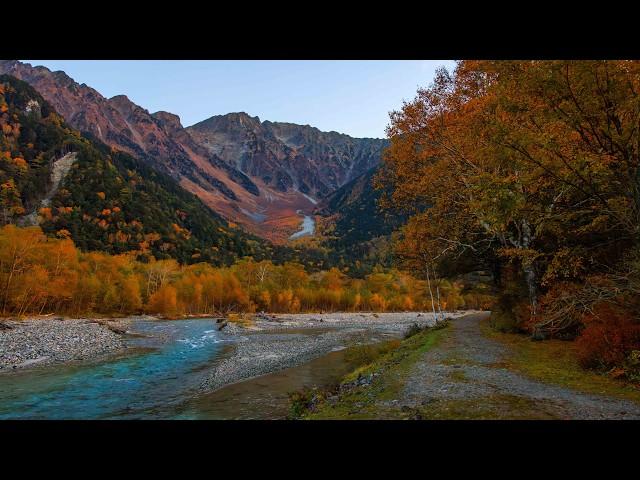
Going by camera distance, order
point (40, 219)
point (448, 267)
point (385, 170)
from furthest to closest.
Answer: point (40, 219), point (448, 267), point (385, 170)

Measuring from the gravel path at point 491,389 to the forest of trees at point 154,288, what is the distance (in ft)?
52.7

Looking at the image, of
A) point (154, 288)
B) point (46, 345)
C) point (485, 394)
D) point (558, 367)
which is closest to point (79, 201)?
point (154, 288)

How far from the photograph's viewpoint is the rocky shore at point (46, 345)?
25.1m

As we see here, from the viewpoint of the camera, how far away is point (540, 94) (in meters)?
10.3

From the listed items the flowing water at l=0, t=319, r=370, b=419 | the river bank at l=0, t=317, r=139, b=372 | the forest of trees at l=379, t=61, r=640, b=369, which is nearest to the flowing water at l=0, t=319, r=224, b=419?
the flowing water at l=0, t=319, r=370, b=419

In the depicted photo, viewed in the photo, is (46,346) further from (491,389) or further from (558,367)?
(558,367)

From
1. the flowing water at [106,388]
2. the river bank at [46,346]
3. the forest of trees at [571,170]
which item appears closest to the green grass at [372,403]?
the forest of trees at [571,170]

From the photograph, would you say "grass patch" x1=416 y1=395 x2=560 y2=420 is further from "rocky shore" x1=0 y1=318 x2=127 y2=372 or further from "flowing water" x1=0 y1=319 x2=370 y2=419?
"rocky shore" x1=0 y1=318 x2=127 y2=372

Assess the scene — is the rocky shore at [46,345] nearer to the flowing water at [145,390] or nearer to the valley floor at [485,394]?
the flowing water at [145,390]

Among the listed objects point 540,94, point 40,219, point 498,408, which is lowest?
point 498,408
